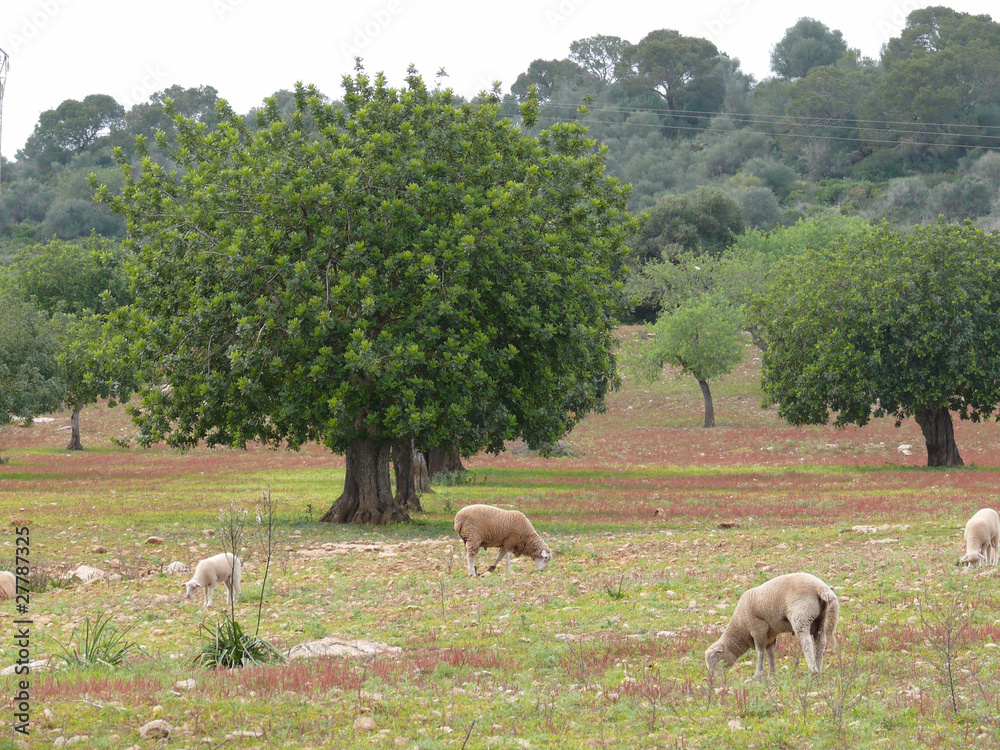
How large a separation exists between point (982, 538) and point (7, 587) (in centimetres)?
1701

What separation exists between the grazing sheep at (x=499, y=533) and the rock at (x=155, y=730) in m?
10.9

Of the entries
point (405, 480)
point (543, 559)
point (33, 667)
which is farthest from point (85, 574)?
point (405, 480)

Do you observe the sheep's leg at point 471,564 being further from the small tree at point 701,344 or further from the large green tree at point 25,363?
the small tree at point 701,344

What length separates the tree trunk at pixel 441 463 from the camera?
47.0 meters

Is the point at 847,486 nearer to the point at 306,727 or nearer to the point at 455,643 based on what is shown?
the point at 455,643

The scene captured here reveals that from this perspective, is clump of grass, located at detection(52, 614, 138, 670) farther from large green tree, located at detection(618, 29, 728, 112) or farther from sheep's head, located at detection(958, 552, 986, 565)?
large green tree, located at detection(618, 29, 728, 112)

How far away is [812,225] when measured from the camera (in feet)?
342

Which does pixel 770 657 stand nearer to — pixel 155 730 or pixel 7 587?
pixel 155 730

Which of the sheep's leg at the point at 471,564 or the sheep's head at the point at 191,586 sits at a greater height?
the sheep's head at the point at 191,586

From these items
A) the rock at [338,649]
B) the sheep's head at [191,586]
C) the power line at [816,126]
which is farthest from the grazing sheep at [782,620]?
the power line at [816,126]

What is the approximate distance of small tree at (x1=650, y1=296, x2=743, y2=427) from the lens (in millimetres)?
74250

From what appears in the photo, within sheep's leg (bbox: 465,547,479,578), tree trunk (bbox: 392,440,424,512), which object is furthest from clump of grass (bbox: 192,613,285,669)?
tree trunk (bbox: 392,440,424,512)

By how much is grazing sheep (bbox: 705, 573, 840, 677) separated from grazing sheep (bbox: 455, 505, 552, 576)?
8394mm

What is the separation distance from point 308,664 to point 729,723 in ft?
16.3
